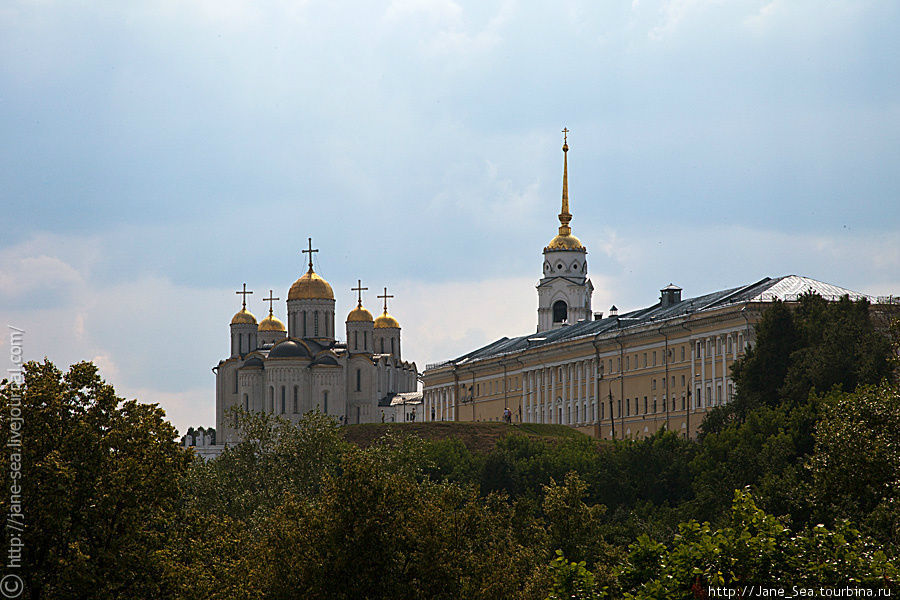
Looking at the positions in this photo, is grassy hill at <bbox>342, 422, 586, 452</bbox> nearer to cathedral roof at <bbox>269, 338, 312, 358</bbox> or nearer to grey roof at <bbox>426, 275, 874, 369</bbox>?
grey roof at <bbox>426, 275, 874, 369</bbox>

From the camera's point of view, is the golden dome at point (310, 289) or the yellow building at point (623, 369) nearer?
the yellow building at point (623, 369)

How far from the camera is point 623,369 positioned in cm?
9769

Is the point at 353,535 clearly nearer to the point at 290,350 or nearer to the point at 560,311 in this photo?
the point at 560,311

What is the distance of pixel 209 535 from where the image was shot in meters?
34.6

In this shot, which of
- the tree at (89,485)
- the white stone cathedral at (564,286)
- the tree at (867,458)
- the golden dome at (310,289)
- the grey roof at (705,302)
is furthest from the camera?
the golden dome at (310,289)

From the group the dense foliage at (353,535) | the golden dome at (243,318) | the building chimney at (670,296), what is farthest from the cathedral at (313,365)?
the dense foliage at (353,535)

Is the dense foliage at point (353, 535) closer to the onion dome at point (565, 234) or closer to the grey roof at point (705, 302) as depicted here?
the grey roof at point (705, 302)

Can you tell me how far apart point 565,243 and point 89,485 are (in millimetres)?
117252

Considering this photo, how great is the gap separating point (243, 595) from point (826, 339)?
39427mm

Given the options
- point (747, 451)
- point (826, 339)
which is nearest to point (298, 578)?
point (747, 451)

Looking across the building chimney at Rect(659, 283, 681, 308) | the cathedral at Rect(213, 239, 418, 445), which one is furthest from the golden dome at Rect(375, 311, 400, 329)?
the building chimney at Rect(659, 283, 681, 308)

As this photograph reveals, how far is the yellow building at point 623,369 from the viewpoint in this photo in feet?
279

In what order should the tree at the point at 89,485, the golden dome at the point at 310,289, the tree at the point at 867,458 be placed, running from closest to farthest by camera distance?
the tree at the point at 89,485 < the tree at the point at 867,458 < the golden dome at the point at 310,289

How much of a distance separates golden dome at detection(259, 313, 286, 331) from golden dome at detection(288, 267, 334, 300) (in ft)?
28.0
